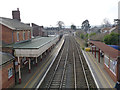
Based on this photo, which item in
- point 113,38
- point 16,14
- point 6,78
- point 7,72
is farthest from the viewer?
point 113,38

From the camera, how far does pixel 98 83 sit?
12.8 metres

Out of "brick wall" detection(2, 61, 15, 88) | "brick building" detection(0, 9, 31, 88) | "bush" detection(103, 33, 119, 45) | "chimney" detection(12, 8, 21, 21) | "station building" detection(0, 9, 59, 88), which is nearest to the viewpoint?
"brick wall" detection(2, 61, 15, 88)

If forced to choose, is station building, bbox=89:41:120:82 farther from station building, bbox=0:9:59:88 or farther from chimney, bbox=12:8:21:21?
chimney, bbox=12:8:21:21

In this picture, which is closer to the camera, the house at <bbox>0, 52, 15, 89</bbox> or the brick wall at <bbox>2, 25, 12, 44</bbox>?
the house at <bbox>0, 52, 15, 89</bbox>

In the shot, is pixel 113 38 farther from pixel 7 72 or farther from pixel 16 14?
pixel 7 72

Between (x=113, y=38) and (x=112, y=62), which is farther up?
(x=113, y=38)

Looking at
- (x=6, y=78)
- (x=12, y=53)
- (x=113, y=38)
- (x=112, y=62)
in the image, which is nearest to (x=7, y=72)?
(x=6, y=78)

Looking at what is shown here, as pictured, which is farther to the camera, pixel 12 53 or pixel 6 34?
pixel 6 34

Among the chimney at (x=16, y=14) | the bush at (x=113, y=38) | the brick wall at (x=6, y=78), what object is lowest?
the brick wall at (x=6, y=78)

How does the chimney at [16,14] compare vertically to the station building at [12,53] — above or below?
above

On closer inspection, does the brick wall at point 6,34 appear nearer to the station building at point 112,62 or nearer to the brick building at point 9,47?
the brick building at point 9,47

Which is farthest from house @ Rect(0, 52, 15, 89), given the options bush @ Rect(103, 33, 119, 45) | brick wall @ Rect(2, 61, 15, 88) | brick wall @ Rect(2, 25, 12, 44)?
bush @ Rect(103, 33, 119, 45)

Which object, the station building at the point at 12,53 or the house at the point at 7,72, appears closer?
the house at the point at 7,72

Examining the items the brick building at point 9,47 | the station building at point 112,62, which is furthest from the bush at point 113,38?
the brick building at point 9,47
